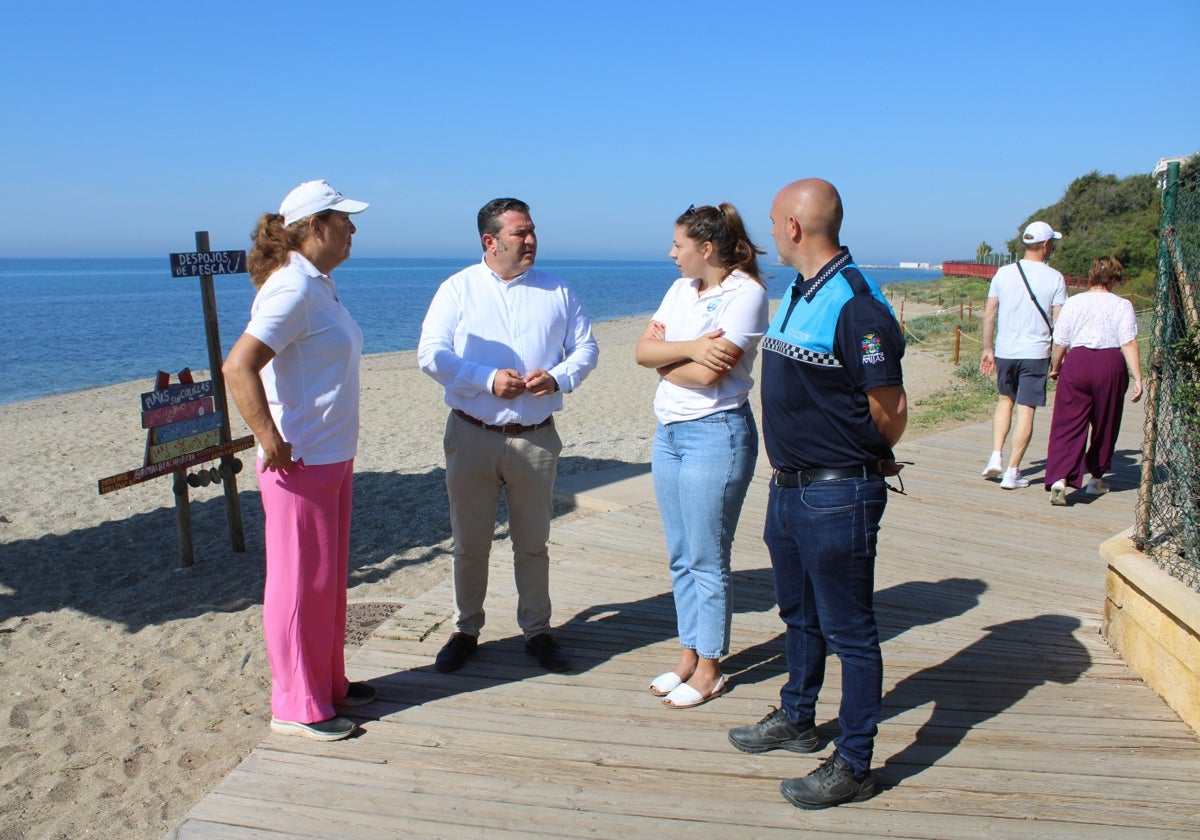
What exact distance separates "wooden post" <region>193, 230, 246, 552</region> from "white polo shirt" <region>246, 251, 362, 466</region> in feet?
12.7

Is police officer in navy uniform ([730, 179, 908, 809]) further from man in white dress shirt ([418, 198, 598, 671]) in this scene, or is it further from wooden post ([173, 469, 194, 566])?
wooden post ([173, 469, 194, 566])

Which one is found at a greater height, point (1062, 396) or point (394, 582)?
point (1062, 396)

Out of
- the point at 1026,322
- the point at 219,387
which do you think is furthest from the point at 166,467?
the point at 1026,322

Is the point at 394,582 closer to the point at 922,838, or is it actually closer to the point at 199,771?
the point at 199,771

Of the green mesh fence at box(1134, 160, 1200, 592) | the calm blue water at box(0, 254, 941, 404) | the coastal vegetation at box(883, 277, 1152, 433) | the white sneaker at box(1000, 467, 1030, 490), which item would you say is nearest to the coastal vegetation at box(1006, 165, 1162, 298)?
the coastal vegetation at box(883, 277, 1152, 433)

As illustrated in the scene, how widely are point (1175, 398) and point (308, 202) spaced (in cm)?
343

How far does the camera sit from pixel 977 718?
3279mm

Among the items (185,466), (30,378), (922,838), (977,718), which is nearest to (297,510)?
(922,838)

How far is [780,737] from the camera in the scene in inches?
119

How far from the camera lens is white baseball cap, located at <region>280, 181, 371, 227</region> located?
10.1 ft

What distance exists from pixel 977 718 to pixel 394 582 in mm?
4194

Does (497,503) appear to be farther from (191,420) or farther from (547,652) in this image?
(191,420)

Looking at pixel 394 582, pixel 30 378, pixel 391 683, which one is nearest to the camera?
pixel 391 683

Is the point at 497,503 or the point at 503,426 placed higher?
the point at 503,426
